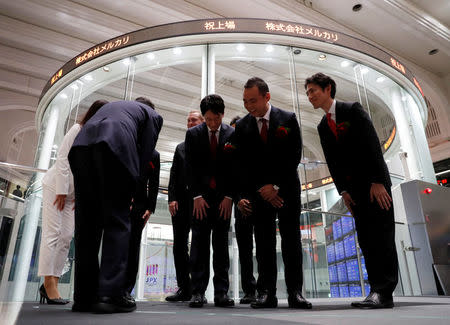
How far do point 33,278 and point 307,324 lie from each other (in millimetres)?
3214

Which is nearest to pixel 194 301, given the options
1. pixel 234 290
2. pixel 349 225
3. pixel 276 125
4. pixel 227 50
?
pixel 276 125

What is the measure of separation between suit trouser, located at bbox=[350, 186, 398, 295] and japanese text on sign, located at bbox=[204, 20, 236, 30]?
10.7 feet

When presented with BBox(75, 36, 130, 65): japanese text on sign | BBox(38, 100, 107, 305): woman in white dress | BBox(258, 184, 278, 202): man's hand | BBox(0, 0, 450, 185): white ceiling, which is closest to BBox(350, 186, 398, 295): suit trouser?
BBox(258, 184, 278, 202): man's hand

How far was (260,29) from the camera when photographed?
4551mm

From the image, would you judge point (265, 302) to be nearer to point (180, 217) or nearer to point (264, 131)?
point (264, 131)

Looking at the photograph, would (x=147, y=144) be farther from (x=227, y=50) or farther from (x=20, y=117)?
(x=20, y=117)

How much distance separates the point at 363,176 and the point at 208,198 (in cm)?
101

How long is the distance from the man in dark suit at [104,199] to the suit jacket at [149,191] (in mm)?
561

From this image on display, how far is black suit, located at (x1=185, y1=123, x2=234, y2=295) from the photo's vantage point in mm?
2070

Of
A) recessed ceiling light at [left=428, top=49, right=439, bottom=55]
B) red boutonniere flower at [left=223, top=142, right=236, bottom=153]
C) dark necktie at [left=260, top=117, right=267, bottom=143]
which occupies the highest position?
recessed ceiling light at [left=428, top=49, right=439, bottom=55]

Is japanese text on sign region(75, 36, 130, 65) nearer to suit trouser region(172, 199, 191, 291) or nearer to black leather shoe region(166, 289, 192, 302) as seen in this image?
suit trouser region(172, 199, 191, 291)

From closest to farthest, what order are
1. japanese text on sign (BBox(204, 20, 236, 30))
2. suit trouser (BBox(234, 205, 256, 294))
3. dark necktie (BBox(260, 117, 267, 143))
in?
1. dark necktie (BBox(260, 117, 267, 143))
2. suit trouser (BBox(234, 205, 256, 294))
3. japanese text on sign (BBox(204, 20, 236, 30))

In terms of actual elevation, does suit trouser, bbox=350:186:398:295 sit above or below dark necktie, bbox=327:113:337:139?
below

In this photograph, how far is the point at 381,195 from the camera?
75.0 inches
